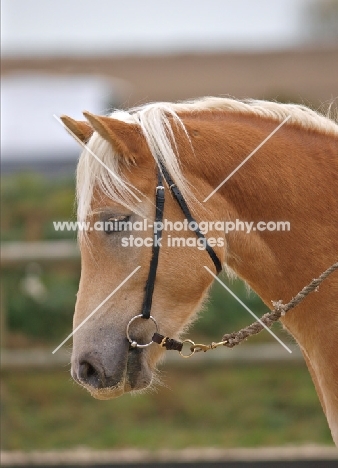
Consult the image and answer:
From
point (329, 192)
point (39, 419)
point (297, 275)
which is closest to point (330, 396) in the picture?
point (297, 275)

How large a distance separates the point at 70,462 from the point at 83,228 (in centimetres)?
258

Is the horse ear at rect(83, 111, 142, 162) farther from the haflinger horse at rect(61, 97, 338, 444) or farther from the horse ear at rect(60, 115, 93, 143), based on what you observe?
the horse ear at rect(60, 115, 93, 143)

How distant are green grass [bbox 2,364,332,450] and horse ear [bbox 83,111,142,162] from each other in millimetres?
3550

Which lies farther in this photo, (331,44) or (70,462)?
(331,44)

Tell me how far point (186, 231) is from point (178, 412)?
4038 mm

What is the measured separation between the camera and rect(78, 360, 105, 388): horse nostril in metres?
2.54

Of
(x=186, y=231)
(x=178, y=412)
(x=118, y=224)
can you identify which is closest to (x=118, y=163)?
(x=118, y=224)

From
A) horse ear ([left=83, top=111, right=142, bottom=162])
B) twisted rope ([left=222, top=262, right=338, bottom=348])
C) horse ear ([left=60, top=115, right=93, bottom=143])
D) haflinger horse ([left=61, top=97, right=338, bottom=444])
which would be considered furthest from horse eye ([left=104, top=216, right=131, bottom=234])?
twisted rope ([left=222, top=262, right=338, bottom=348])

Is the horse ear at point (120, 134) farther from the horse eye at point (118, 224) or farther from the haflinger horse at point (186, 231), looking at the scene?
the horse eye at point (118, 224)

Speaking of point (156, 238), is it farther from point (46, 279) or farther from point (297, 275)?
point (46, 279)

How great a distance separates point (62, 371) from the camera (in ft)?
18.8

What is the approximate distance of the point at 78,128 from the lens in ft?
8.88

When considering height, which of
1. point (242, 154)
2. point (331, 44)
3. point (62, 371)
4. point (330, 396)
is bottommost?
point (331, 44)

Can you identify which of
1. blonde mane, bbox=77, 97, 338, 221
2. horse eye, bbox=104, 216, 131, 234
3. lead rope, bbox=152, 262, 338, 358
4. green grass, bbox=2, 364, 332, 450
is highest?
blonde mane, bbox=77, 97, 338, 221
